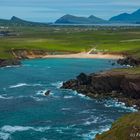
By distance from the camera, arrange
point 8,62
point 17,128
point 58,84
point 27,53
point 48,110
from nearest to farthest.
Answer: point 17,128 → point 48,110 → point 58,84 → point 8,62 → point 27,53

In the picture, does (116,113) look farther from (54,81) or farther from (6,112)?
(54,81)

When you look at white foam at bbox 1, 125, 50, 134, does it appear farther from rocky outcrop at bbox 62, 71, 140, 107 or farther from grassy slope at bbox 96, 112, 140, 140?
rocky outcrop at bbox 62, 71, 140, 107

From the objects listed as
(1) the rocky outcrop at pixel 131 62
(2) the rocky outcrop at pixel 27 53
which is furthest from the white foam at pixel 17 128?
(2) the rocky outcrop at pixel 27 53

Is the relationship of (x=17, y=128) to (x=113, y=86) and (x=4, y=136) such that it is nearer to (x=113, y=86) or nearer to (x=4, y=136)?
(x=4, y=136)

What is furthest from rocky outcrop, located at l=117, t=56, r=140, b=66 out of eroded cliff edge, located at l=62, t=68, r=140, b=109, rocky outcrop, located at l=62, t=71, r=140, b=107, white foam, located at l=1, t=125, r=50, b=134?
white foam, located at l=1, t=125, r=50, b=134

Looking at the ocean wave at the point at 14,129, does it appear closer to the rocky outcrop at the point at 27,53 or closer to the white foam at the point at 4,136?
the white foam at the point at 4,136

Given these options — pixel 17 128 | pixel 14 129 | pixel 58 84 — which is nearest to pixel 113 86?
pixel 58 84
